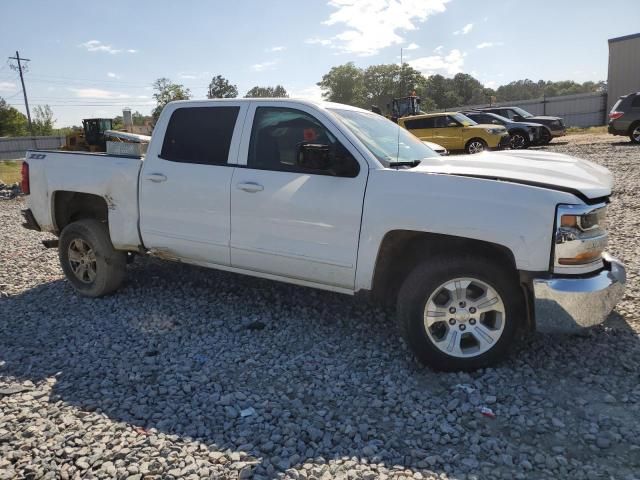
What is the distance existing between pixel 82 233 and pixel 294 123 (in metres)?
2.61

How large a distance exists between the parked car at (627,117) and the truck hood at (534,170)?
1657cm

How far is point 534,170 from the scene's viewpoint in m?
3.62

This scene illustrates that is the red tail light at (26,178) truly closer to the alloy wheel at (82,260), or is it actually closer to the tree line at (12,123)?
the alloy wheel at (82,260)

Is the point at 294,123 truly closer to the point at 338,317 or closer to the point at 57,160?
the point at 338,317

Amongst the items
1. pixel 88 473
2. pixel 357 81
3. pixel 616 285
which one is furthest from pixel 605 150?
pixel 357 81

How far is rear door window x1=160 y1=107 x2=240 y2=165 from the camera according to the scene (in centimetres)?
457

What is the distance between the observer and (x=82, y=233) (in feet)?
17.3

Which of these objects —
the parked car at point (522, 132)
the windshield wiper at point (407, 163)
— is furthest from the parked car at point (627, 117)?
the windshield wiper at point (407, 163)

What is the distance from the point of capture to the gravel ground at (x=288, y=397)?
274 cm

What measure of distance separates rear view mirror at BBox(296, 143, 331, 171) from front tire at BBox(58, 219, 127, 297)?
2.59 m

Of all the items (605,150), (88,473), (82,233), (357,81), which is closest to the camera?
(88,473)

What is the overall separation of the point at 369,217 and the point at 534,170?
3.99 ft

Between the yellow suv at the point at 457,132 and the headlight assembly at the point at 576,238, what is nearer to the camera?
the headlight assembly at the point at 576,238

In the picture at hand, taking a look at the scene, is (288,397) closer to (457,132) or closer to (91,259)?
(91,259)
